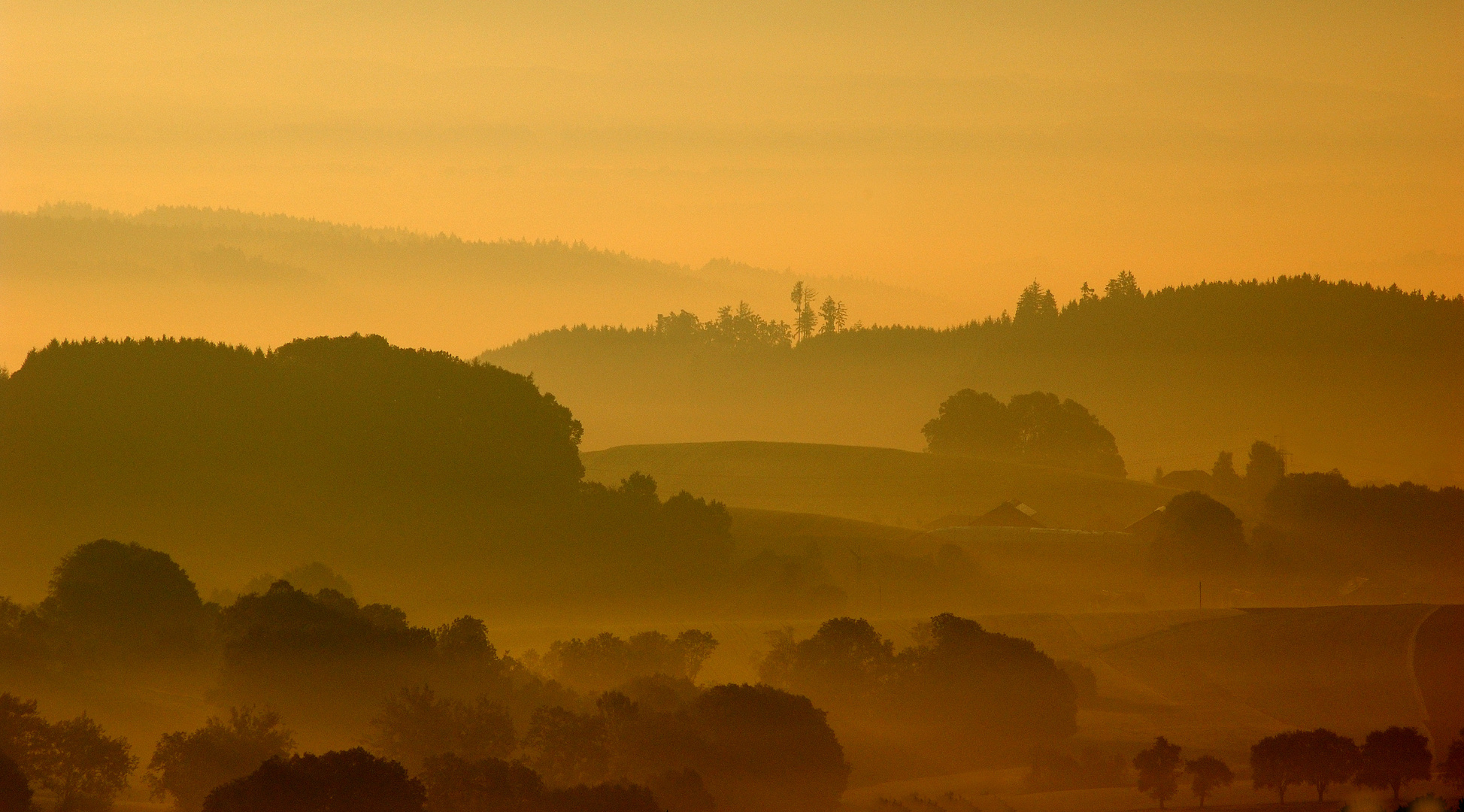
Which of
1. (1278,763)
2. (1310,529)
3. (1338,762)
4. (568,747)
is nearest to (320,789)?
(568,747)

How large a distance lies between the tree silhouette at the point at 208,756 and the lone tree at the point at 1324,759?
35.2m

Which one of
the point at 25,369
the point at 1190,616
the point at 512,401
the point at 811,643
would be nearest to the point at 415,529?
the point at 512,401

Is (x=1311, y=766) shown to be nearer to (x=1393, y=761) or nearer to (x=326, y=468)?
(x=1393, y=761)

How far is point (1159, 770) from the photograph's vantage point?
5831 centimetres

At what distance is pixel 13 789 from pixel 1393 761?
153 feet

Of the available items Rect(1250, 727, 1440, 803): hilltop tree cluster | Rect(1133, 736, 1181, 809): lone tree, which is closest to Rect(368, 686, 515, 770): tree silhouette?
Rect(1133, 736, 1181, 809): lone tree

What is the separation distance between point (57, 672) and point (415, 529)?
3841 centimetres

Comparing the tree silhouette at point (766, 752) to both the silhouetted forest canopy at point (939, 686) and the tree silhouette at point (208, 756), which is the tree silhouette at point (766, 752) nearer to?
the silhouetted forest canopy at point (939, 686)

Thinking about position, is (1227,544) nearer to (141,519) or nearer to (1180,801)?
(1180,801)

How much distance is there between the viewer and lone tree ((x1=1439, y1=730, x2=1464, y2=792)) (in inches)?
2259

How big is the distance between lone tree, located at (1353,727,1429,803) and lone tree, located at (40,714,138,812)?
4257 centimetres

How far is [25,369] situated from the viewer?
117 meters

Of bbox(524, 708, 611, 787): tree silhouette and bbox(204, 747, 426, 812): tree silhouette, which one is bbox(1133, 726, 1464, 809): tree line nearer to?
bbox(524, 708, 611, 787): tree silhouette

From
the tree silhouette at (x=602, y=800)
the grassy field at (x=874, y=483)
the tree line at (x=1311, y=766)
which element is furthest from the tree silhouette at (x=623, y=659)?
the grassy field at (x=874, y=483)
